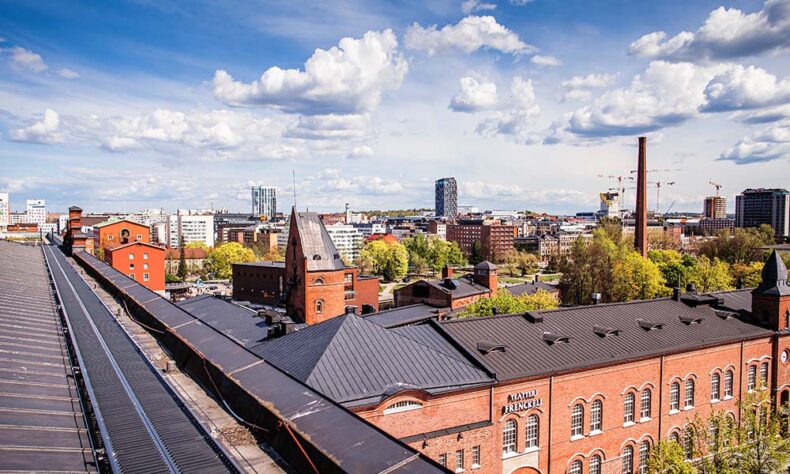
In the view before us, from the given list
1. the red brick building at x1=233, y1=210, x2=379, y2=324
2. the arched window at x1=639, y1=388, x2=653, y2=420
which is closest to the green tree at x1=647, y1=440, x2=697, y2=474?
the arched window at x1=639, y1=388, x2=653, y2=420

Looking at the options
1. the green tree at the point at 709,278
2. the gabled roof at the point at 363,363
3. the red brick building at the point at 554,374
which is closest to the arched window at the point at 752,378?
the red brick building at the point at 554,374

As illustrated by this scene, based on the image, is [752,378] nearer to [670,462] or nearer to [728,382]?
[728,382]

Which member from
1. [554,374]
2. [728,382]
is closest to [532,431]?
[554,374]

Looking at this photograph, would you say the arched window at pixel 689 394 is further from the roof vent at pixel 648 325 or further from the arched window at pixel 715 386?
the roof vent at pixel 648 325

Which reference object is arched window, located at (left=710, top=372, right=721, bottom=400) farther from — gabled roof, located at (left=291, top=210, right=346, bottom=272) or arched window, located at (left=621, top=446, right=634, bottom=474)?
gabled roof, located at (left=291, top=210, right=346, bottom=272)

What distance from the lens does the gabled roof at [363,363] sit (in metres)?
21.1

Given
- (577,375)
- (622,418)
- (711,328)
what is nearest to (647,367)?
(622,418)

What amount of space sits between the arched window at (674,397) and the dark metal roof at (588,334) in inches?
88.9

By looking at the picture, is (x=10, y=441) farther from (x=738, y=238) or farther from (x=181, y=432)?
(x=738, y=238)

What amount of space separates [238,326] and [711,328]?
1183 inches

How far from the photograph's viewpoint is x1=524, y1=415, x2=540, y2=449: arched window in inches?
1011

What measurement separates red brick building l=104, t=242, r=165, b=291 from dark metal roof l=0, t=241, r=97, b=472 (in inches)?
2251

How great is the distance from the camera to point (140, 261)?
68812 millimetres

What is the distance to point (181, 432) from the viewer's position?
320 inches
